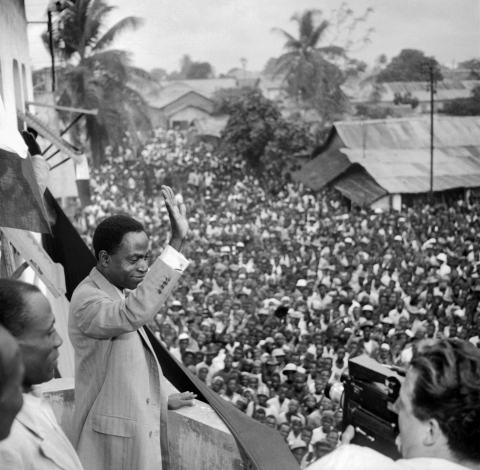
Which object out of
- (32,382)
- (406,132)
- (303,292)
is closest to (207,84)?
(406,132)

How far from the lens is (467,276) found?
1252 cm

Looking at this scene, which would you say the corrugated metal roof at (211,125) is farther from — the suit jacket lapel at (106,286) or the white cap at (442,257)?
the suit jacket lapel at (106,286)

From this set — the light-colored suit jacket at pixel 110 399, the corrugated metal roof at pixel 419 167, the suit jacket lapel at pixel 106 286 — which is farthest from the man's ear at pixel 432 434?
the corrugated metal roof at pixel 419 167

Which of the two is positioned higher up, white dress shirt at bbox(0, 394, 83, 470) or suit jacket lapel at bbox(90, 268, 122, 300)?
suit jacket lapel at bbox(90, 268, 122, 300)

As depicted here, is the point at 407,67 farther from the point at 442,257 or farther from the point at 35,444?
the point at 35,444

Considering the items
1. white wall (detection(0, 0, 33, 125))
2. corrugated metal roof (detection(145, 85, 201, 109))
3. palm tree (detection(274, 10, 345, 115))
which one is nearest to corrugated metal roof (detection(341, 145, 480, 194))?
palm tree (detection(274, 10, 345, 115))

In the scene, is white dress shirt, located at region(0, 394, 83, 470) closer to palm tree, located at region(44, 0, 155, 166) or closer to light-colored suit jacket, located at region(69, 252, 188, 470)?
light-colored suit jacket, located at region(69, 252, 188, 470)

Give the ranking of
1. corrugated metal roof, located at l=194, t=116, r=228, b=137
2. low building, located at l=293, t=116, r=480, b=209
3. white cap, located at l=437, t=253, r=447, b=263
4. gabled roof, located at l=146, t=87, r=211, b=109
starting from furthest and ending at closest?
gabled roof, located at l=146, t=87, r=211, b=109, corrugated metal roof, located at l=194, t=116, r=228, b=137, low building, located at l=293, t=116, r=480, b=209, white cap, located at l=437, t=253, r=447, b=263

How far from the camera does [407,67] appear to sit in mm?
27922

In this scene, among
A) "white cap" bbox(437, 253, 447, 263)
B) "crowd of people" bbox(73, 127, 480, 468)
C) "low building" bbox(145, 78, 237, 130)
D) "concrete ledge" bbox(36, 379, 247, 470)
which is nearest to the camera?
"concrete ledge" bbox(36, 379, 247, 470)

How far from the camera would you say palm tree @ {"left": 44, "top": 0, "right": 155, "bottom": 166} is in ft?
67.3

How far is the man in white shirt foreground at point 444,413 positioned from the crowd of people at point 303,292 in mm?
3921

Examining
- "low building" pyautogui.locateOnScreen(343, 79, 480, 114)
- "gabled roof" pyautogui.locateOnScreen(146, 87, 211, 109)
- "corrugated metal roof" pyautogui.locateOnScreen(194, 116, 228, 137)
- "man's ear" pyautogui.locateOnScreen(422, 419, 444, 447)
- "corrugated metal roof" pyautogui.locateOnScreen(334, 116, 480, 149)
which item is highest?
"gabled roof" pyautogui.locateOnScreen(146, 87, 211, 109)

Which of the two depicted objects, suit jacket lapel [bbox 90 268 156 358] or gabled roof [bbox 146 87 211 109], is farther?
gabled roof [bbox 146 87 211 109]
